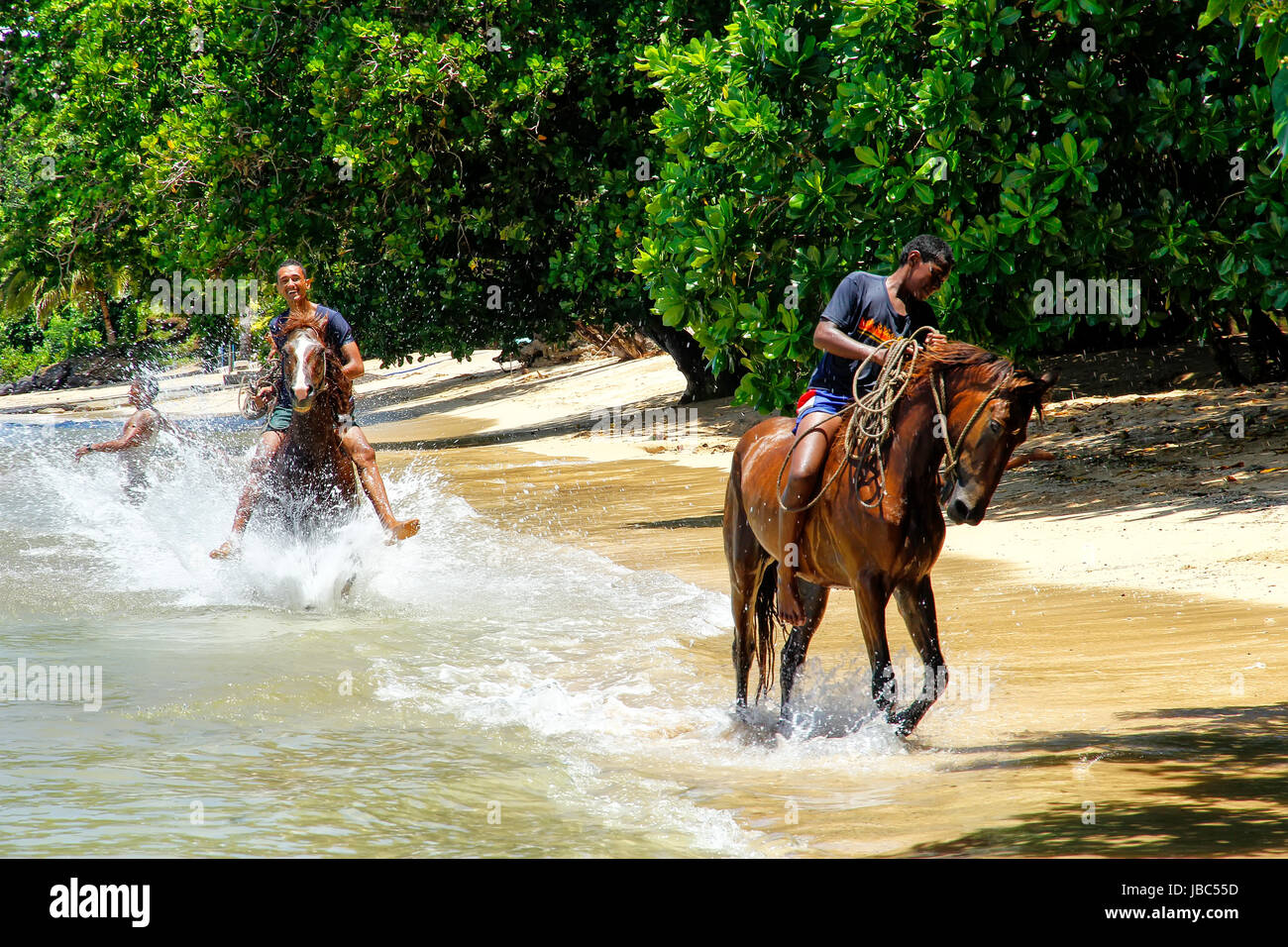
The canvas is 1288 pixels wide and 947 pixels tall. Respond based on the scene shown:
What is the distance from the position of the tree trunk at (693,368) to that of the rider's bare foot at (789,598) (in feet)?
66.3

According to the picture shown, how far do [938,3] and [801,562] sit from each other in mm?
7646

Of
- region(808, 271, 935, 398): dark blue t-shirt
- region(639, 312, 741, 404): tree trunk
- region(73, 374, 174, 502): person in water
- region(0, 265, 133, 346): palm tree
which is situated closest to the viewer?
region(808, 271, 935, 398): dark blue t-shirt

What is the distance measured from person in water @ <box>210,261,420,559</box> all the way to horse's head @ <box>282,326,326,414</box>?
0.40 metres

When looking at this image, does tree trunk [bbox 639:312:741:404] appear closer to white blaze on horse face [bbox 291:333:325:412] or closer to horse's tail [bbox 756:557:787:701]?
white blaze on horse face [bbox 291:333:325:412]

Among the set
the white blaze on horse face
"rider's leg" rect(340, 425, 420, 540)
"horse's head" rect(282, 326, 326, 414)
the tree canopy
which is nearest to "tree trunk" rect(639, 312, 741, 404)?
the tree canopy

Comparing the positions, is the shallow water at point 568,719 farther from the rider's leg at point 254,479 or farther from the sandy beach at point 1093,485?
the sandy beach at point 1093,485

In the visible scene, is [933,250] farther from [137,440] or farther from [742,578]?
[137,440]

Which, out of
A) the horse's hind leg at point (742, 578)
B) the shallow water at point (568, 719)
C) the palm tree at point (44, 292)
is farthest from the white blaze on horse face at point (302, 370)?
the palm tree at point (44, 292)

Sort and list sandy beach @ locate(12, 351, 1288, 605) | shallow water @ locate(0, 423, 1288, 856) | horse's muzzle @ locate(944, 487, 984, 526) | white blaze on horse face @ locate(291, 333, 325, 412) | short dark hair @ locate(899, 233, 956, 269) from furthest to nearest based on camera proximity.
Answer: sandy beach @ locate(12, 351, 1288, 605), white blaze on horse face @ locate(291, 333, 325, 412), short dark hair @ locate(899, 233, 956, 269), horse's muzzle @ locate(944, 487, 984, 526), shallow water @ locate(0, 423, 1288, 856)

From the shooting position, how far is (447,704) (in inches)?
316

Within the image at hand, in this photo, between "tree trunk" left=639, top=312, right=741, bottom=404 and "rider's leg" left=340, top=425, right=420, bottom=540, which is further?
"tree trunk" left=639, top=312, right=741, bottom=404

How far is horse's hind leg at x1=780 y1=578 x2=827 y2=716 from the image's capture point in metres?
7.28
